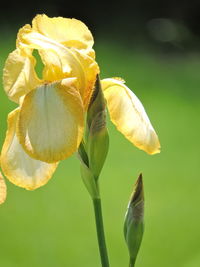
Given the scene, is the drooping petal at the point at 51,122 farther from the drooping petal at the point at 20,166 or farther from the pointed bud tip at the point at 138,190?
the pointed bud tip at the point at 138,190

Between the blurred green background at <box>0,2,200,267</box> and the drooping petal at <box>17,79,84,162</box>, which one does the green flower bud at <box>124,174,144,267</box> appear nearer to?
the drooping petal at <box>17,79,84,162</box>

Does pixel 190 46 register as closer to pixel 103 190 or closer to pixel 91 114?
pixel 103 190

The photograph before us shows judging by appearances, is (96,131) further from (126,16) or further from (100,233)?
(126,16)

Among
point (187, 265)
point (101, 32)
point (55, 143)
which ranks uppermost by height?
point (55, 143)

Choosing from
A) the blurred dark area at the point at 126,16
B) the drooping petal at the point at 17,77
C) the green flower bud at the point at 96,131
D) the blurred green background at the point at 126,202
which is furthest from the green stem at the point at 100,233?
the blurred dark area at the point at 126,16

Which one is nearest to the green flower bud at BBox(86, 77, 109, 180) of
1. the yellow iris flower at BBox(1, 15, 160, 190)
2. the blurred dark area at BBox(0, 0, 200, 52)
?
the yellow iris flower at BBox(1, 15, 160, 190)

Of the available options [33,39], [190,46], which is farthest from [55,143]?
[190,46]
